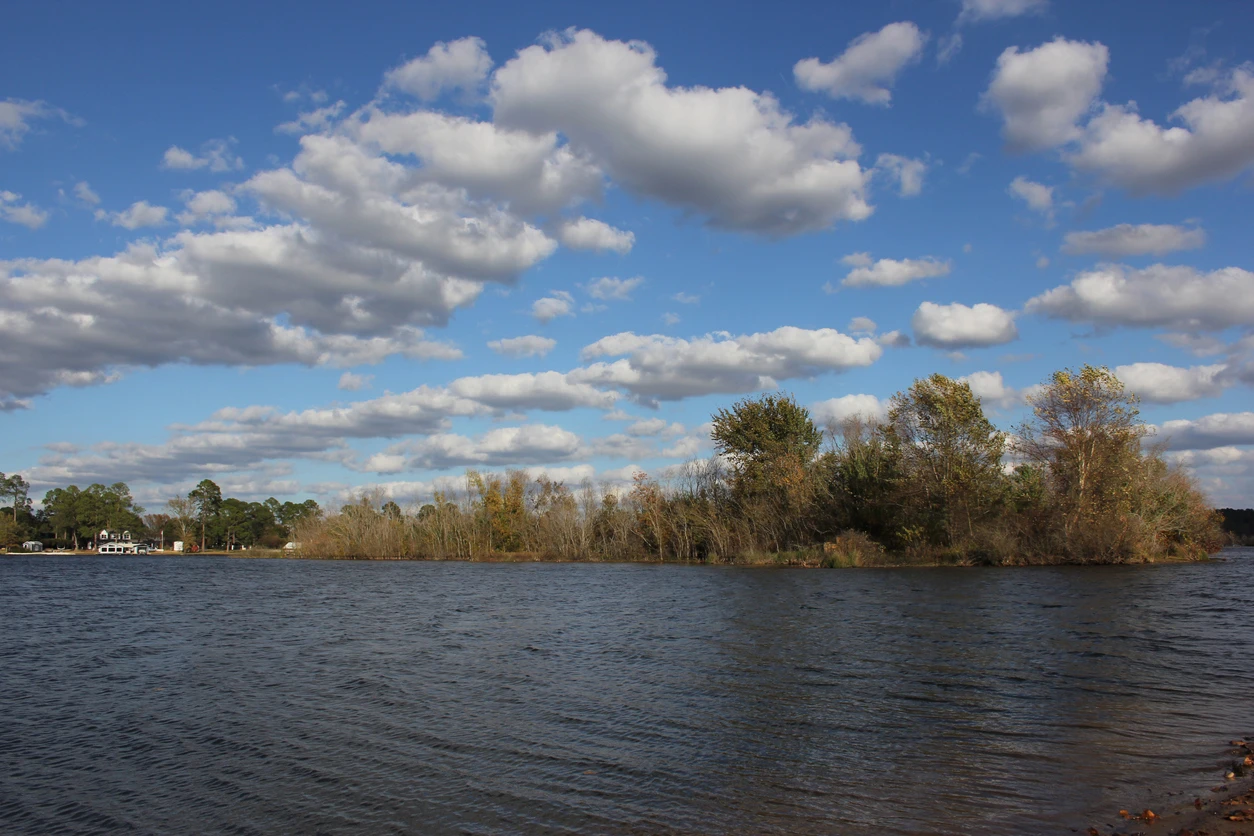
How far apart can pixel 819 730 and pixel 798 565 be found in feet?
168

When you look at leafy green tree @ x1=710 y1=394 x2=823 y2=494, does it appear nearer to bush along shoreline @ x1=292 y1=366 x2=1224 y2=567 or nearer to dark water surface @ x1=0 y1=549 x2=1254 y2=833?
bush along shoreline @ x1=292 y1=366 x2=1224 y2=567

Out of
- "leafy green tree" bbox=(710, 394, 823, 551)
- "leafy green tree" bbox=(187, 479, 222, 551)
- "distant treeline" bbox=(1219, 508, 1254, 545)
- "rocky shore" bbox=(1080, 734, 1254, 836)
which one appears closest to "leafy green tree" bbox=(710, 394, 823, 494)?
"leafy green tree" bbox=(710, 394, 823, 551)

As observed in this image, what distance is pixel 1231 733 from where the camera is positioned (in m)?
11.8

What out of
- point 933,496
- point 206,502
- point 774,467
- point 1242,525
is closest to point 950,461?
point 933,496

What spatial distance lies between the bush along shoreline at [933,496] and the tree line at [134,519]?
107 meters

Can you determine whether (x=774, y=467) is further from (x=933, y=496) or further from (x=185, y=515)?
(x=185, y=515)

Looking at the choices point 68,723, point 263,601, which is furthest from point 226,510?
point 68,723

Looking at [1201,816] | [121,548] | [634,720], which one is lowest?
[121,548]

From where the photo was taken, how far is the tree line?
157375 mm

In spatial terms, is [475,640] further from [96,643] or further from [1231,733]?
[1231,733]

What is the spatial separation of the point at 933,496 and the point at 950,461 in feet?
9.78

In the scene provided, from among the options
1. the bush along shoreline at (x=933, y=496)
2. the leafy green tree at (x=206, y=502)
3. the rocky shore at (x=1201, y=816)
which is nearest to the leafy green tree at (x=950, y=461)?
the bush along shoreline at (x=933, y=496)

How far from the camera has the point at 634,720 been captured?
13.9 m

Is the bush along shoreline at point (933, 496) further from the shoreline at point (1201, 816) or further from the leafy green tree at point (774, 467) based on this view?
the shoreline at point (1201, 816)
